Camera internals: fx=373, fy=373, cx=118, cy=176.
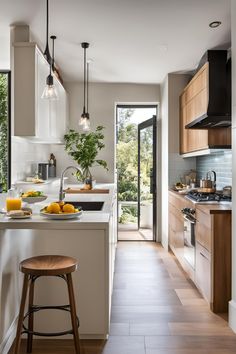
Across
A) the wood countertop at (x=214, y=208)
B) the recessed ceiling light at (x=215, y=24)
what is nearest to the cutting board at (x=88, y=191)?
the wood countertop at (x=214, y=208)

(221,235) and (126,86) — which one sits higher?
(126,86)

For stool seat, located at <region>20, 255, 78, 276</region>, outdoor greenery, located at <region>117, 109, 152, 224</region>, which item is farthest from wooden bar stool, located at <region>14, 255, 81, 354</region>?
outdoor greenery, located at <region>117, 109, 152, 224</region>

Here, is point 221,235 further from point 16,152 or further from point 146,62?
point 146,62

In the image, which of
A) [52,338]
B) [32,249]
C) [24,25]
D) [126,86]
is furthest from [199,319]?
[126,86]

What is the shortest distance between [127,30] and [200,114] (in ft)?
4.05

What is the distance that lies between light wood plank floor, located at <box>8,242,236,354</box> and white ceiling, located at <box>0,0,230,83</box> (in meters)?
2.64

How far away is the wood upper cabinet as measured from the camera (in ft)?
13.4

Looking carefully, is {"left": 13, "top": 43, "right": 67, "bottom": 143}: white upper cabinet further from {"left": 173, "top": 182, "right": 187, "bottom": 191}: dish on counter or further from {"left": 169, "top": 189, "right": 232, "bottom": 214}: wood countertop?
{"left": 173, "top": 182, "right": 187, "bottom": 191}: dish on counter

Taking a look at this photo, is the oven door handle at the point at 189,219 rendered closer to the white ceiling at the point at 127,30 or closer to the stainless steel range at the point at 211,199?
the stainless steel range at the point at 211,199

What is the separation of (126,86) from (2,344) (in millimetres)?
4735

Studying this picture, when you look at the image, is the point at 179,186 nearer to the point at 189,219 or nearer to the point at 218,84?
the point at 189,219

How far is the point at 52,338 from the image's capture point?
8.84ft

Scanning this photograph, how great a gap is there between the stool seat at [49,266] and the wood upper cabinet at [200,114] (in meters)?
2.39

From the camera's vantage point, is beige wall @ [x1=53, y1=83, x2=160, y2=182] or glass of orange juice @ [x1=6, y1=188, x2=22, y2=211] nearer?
glass of orange juice @ [x1=6, y1=188, x2=22, y2=211]
